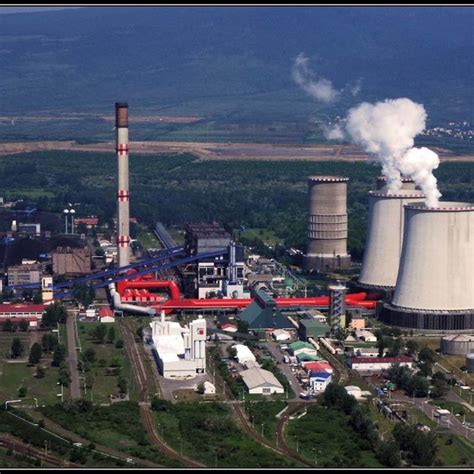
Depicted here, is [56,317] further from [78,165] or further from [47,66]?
[47,66]

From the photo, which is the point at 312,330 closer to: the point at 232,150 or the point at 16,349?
the point at 16,349

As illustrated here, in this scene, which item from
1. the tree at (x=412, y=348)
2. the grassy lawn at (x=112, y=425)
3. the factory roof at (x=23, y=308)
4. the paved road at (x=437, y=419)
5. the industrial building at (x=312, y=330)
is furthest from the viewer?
the factory roof at (x=23, y=308)

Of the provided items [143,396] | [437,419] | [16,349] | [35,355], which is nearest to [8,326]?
[16,349]

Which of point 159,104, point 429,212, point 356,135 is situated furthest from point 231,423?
point 159,104

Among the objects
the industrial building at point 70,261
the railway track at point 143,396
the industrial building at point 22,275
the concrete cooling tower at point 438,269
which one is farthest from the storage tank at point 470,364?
the industrial building at point 70,261

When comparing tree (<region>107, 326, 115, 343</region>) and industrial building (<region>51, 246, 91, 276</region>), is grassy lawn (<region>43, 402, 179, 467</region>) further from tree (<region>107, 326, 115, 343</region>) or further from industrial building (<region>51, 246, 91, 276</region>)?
industrial building (<region>51, 246, 91, 276</region>)

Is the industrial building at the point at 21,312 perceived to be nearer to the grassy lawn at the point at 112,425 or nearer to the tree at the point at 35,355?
the tree at the point at 35,355

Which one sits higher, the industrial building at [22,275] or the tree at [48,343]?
the industrial building at [22,275]
